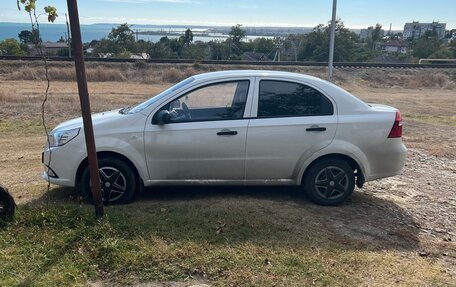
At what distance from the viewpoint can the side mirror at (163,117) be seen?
5.14 meters

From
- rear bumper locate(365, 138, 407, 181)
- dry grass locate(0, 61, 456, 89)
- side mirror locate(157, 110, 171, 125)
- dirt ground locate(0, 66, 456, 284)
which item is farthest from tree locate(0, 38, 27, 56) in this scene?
rear bumper locate(365, 138, 407, 181)

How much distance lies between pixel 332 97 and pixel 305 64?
2436cm

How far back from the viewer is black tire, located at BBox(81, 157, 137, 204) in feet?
17.0

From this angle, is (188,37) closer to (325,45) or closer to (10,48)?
(325,45)

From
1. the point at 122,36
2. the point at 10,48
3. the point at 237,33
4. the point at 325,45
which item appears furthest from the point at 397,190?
the point at 237,33

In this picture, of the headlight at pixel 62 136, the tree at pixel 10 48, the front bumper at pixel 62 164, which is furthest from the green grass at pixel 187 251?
the tree at pixel 10 48

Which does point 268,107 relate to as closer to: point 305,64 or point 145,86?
point 145,86

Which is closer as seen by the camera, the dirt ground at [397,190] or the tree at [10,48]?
the dirt ground at [397,190]

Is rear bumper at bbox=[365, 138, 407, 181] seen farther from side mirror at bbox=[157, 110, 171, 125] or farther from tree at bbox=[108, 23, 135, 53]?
tree at bbox=[108, 23, 135, 53]

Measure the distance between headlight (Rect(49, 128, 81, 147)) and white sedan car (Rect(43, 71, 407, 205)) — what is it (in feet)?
0.05

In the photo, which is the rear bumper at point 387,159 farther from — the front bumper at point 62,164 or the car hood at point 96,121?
the front bumper at point 62,164

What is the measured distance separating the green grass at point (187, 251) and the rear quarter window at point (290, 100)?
4.27 ft

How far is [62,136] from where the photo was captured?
5.23 metres

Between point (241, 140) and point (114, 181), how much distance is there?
5.34 feet
